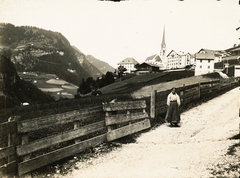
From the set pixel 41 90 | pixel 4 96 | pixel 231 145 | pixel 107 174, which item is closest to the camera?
pixel 107 174

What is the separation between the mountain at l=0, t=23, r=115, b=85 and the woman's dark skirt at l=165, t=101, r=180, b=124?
11.6ft

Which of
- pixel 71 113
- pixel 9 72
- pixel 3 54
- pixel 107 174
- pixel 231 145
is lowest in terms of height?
pixel 107 174

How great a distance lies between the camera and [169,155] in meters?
4.83

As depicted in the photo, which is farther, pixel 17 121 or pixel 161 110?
pixel 161 110

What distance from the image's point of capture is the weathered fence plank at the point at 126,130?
582 cm

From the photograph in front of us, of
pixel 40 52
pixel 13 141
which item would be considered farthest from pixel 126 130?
pixel 40 52

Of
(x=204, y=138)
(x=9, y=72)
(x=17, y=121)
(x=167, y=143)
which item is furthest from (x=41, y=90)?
(x=204, y=138)

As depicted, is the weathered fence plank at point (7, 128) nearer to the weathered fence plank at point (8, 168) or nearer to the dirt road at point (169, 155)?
the weathered fence plank at point (8, 168)

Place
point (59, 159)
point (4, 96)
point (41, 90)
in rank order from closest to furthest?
point (59, 159), point (4, 96), point (41, 90)

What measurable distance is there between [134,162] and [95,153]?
1097mm

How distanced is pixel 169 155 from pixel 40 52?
6.60 m

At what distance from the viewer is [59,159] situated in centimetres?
448

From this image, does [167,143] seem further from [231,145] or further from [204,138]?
[231,145]

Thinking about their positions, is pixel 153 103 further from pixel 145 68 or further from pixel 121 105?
pixel 145 68
